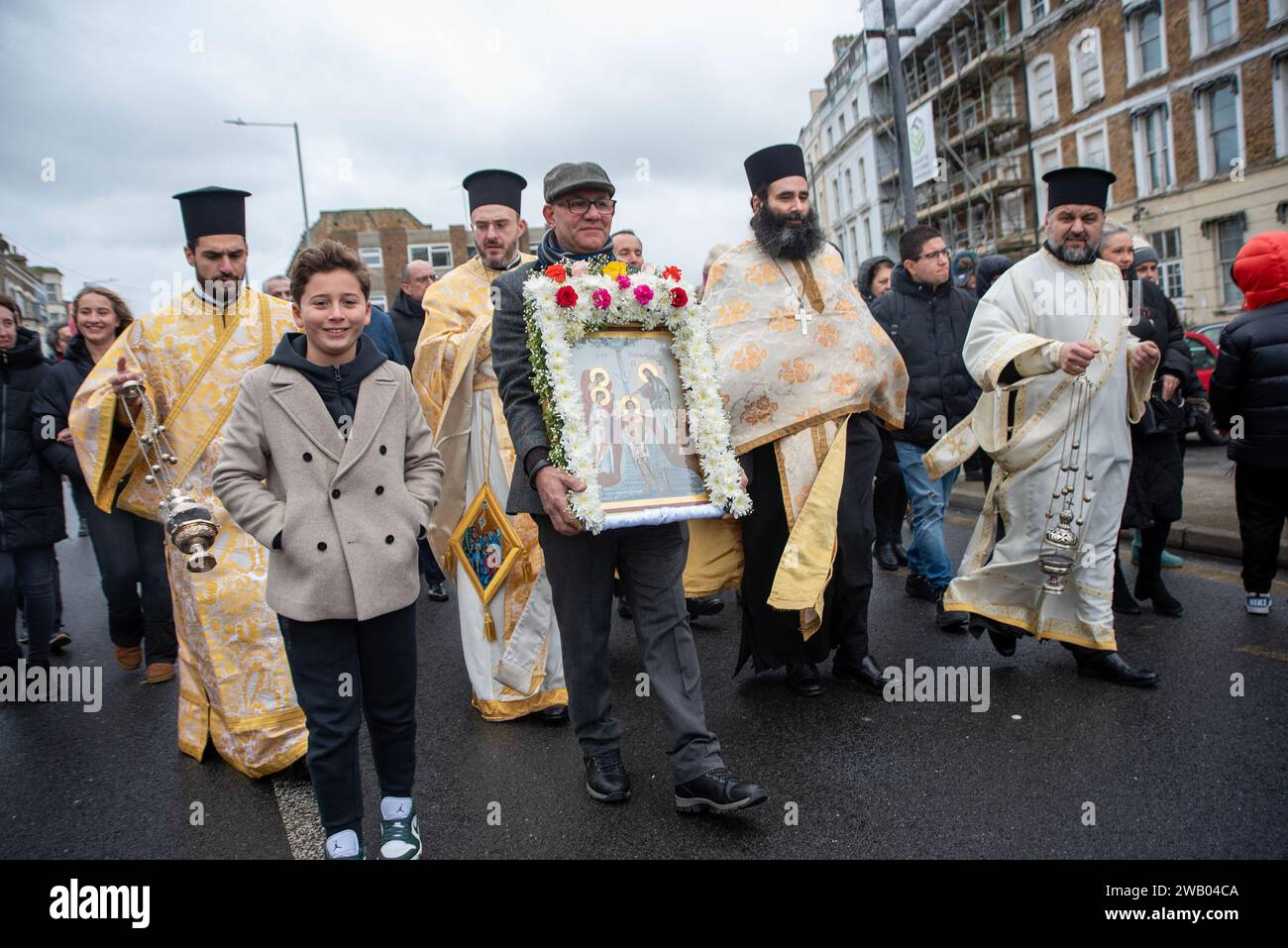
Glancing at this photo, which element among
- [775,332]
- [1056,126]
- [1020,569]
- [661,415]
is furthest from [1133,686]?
[1056,126]

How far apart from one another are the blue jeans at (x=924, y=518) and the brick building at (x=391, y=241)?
54110 mm

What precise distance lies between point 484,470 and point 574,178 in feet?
5.76

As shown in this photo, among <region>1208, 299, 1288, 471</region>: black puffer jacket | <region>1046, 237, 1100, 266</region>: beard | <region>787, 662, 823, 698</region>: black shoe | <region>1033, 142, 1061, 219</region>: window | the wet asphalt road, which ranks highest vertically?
<region>1033, 142, 1061, 219</region>: window

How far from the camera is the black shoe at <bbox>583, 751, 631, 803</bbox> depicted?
11.7 ft

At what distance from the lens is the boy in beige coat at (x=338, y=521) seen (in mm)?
2930

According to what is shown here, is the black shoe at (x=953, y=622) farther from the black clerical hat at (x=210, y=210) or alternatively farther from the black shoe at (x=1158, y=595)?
the black clerical hat at (x=210, y=210)

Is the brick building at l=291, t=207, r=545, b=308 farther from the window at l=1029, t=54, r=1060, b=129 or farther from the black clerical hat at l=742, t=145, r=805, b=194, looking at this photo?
the black clerical hat at l=742, t=145, r=805, b=194

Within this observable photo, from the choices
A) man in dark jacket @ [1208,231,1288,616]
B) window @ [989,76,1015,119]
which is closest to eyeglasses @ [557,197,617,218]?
man in dark jacket @ [1208,231,1288,616]

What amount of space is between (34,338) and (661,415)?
15.7 feet

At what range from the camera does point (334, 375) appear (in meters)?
3.12

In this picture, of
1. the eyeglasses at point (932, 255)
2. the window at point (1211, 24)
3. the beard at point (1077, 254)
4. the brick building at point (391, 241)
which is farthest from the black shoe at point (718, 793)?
the brick building at point (391, 241)

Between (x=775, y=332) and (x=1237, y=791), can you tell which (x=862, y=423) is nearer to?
(x=775, y=332)

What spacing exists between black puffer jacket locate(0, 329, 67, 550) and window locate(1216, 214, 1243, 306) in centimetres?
2762
